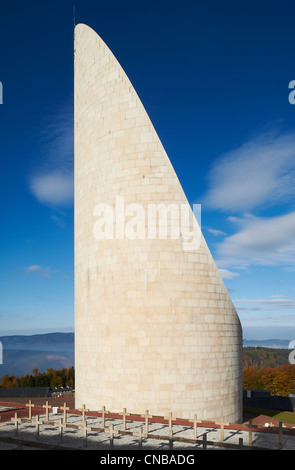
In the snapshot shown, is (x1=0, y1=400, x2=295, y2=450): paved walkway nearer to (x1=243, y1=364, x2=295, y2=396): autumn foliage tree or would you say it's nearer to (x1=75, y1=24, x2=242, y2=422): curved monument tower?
(x1=75, y1=24, x2=242, y2=422): curved monument tower

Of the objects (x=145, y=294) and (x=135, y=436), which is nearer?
(x=135, y=436)

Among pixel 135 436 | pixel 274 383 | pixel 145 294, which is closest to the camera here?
pixel 135 436

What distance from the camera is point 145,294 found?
17.7 m

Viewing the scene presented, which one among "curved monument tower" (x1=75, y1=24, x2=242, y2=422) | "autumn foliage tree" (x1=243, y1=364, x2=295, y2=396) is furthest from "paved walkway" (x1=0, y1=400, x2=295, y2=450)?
"autumn foliage tree" (x1=243, y1=364, x2=295, y2=396)

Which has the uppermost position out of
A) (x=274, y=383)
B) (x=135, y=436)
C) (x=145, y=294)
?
(x=145, y=294)

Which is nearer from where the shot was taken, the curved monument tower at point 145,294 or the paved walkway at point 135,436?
the paved walkway at point 135,436

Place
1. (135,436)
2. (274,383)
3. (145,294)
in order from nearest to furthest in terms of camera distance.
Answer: (135,436), (145,294), (274,383)

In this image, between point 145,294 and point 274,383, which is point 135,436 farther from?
point 274,383

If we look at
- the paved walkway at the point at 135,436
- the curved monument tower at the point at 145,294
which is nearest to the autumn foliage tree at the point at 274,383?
the curved monument tower at the point at 145,294

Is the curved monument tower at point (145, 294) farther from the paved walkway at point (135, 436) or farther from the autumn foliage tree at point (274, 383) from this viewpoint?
the autumn foliage tree at point (274, 383)

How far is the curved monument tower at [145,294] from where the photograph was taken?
56.5 feet

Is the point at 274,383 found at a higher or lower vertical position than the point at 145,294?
lower

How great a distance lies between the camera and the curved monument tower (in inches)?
678

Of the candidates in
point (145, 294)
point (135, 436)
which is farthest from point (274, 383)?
point (135, 436)
